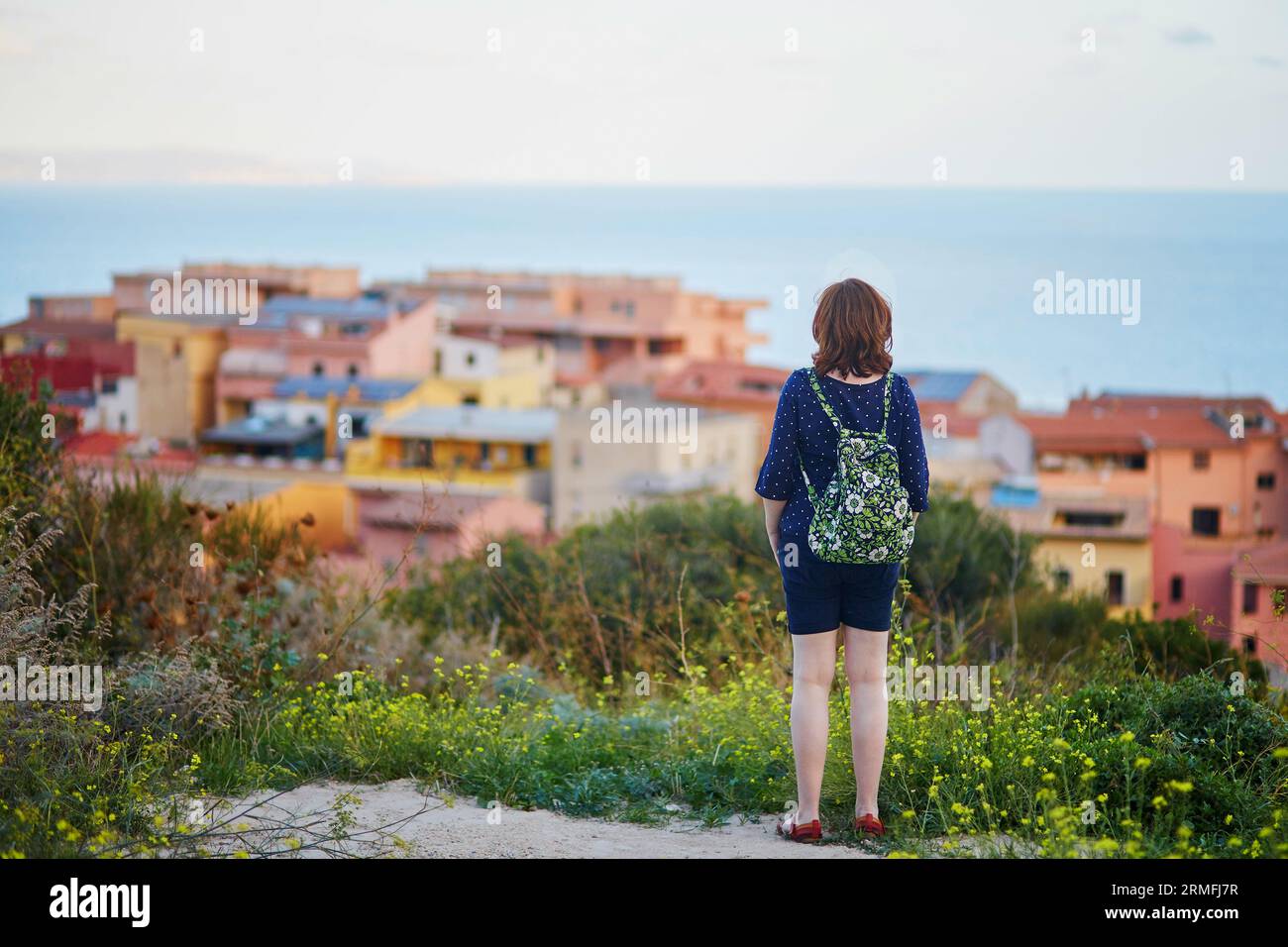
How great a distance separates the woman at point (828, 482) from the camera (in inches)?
168

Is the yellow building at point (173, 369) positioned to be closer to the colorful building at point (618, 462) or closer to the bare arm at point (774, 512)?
the colorful building at point (618, 462)

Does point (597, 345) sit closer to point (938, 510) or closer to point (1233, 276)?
point (1233, 276)

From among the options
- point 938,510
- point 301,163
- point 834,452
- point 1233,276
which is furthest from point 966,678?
point 1233,276

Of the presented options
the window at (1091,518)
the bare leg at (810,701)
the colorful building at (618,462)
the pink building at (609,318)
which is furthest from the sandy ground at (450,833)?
the pink building at (609,318)

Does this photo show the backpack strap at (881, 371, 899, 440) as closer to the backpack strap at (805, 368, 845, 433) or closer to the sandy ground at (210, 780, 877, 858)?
the backpack strap at (805, 368, 845, 433)

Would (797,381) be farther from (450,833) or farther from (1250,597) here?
(1250,597)

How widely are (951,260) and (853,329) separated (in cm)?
13388

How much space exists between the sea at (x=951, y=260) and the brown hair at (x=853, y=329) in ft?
0.21

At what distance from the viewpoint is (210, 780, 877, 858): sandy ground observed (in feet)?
14.4

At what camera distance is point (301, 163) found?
54.2 meters

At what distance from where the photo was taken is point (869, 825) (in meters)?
4.47

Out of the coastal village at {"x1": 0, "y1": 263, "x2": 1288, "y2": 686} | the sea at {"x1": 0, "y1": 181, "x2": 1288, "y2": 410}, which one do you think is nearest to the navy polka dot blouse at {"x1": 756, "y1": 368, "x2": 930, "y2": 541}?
the sea at {"x1": 0, "y1": 181, "x2": 1288, "y2": 410}

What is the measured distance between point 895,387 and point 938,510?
905 cm

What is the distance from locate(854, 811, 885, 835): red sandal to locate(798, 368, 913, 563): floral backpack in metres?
0.82
